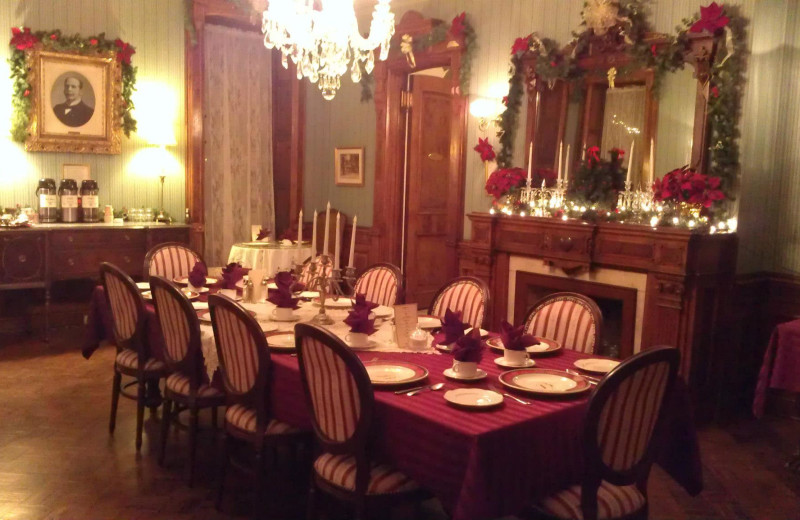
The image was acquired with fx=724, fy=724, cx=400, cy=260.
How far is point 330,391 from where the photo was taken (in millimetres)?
2471

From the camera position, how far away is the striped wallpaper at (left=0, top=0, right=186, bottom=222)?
242 inches

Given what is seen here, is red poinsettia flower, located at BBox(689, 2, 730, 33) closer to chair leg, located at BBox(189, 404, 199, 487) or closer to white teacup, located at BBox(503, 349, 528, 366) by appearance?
white teacup, located at BBox(503, 349, 528, 366)

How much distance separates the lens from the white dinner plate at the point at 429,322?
3.54 metres

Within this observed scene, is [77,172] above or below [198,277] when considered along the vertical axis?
above

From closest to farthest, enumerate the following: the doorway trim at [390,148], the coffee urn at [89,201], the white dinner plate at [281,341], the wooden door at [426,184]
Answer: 1. the white dinner plate at [281,341]
2. the coffee urn at [89,201]
3. the doorway trim at [390,148]
4. the wooden door at [426,184]

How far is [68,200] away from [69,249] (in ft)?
1.67

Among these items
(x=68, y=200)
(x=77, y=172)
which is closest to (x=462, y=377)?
(x=68, y=200)

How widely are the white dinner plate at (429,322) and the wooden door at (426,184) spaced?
11.4 feet

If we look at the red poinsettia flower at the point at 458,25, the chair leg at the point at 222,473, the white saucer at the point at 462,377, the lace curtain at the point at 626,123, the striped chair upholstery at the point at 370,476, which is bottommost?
the chair leg at the point at 222,473

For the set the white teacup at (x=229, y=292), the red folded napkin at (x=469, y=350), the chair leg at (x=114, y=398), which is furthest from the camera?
the white teacup at (x=229, y=292)

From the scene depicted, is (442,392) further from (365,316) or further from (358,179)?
(358,179)

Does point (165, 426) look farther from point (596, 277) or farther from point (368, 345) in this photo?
point (596, 277)

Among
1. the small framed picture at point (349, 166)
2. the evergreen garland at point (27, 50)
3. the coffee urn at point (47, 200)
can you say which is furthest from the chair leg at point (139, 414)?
the small framed picture at point (349, 166)

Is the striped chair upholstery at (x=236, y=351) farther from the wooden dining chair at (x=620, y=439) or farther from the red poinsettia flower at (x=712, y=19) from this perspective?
the red poinsettia flower at (x=712, y=19)
